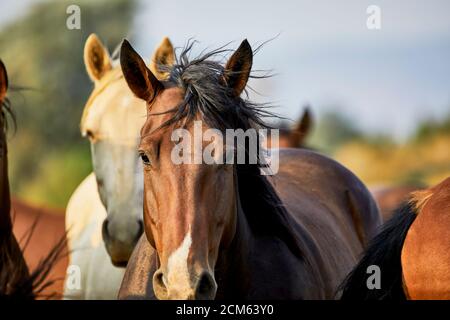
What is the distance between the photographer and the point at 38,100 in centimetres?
2891

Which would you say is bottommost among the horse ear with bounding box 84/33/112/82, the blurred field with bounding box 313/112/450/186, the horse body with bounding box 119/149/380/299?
the blurred field with bounding box 313/112/450/186

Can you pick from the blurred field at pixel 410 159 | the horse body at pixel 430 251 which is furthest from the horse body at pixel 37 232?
the blurred field at pixel 410 159

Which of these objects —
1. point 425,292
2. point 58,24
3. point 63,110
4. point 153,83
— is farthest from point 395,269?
point 58,24

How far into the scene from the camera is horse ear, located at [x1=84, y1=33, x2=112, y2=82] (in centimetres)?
604

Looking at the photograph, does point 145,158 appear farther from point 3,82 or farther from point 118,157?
point 118,157

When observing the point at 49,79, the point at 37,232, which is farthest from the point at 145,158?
the point at 49,79

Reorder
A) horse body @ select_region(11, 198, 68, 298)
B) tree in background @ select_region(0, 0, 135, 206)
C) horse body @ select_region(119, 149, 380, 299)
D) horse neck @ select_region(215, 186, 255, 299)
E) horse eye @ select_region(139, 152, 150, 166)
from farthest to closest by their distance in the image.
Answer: tree in background @ select_region(0, 0, 135, 206)
horse body @ select_region(11, 198, 68, 298)
horse body @ select_region(119, 149, 380, 299)
horse neck @ select_region(215, 186, 255, 299)
horse eye @ select_region(139, 152, 150, 166)

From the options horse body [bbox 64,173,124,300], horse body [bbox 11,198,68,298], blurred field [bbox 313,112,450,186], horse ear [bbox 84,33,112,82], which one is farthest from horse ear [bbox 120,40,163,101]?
blurred field [bbox 313,112,450,186]

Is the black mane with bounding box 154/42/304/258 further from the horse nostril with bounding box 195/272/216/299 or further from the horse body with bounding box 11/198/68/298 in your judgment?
the horse body with bounding box 11/198/68/298

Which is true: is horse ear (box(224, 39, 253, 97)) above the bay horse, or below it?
above

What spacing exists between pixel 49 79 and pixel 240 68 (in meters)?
26.6

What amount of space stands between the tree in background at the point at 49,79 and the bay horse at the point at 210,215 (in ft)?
55.9

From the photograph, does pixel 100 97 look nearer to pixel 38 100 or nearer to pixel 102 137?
pixel 102 137

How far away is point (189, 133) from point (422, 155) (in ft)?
88.1
